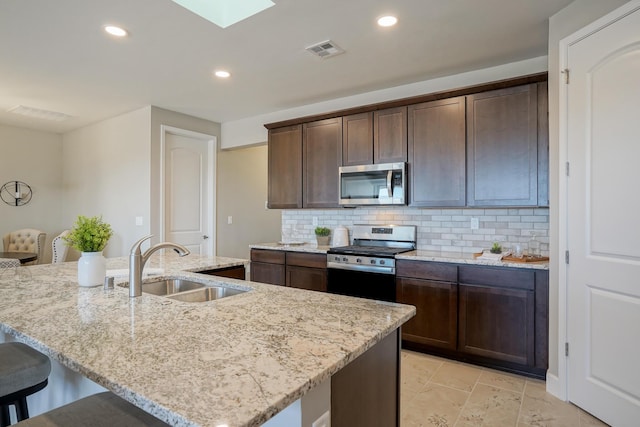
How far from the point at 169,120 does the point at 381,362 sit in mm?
4134

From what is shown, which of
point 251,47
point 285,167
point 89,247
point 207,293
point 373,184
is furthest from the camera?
point 285,167

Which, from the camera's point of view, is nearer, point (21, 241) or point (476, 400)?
point (476, 400)

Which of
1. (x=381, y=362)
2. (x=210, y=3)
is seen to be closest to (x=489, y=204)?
(x=381, y=362)

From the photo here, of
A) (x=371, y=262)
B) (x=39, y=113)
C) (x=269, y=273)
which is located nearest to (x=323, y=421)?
(x=371, y=262)

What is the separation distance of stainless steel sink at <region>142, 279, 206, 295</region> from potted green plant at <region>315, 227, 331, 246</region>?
221 cm

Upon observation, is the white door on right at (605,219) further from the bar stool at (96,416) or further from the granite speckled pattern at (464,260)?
the bar stool at (96,416)

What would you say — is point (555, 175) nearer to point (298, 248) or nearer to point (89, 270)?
point (298, 248)

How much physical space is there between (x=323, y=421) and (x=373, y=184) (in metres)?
2.70

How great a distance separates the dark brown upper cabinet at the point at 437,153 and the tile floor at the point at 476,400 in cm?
136

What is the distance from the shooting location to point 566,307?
7.33ft

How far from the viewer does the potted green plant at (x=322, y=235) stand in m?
4.13

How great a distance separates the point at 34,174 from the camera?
5457mm

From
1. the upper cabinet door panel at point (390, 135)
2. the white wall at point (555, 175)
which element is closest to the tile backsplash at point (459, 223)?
the upper cabinet door panel at point (390, 135)

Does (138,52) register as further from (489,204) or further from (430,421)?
(430,421)
